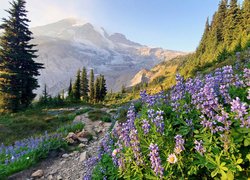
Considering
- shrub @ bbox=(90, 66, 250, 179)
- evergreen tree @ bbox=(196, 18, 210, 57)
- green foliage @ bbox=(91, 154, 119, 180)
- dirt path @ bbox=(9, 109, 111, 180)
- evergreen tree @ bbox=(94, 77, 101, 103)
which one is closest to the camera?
shrub @ bbox=(90, 66, 250, 179)

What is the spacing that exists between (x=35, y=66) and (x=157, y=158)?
112 feet

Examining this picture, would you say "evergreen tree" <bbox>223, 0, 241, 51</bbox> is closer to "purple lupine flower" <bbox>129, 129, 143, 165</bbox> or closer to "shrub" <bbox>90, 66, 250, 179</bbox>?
"shrub" <bbox>90, 66, 250, 179</bbox>

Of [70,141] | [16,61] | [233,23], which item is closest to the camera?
[70,141]

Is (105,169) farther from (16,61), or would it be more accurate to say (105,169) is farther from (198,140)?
(16,61)

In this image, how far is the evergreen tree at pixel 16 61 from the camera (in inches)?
1136

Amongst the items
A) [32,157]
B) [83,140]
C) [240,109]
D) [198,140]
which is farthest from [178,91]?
[83,140]

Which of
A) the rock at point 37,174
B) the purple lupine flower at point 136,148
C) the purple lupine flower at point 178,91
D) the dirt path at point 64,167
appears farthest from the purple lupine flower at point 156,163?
the rock at point 37,174

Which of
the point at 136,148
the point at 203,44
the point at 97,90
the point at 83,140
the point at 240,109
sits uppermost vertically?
the point at 203,44

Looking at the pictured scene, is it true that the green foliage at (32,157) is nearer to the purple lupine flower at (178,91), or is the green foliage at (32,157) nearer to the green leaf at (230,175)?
the purple lupine flower at (178,91)

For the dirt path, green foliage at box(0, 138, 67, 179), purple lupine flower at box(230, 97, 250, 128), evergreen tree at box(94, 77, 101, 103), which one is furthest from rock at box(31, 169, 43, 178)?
evergreen tree at box(94, 77, 101, 103)

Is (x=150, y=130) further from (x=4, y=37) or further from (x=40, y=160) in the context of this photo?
(x=4, y=37)

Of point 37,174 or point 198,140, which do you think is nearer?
point 198,140

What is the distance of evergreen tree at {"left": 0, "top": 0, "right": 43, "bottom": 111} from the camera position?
2886 cm

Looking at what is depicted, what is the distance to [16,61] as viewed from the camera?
104ft
